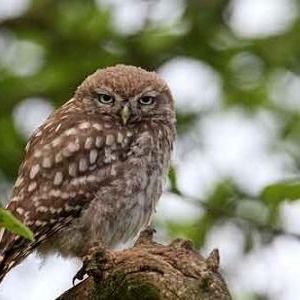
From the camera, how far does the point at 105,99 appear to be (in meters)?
6.60

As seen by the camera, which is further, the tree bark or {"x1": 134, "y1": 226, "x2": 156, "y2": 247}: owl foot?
{"x1": 134, "y1": 226, "x2": 156, "y2": 247}: owl foot

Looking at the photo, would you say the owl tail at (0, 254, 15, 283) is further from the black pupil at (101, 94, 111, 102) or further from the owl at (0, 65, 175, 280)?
the black pupil at (101, 94, 111, 102)

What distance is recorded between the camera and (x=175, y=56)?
8.11m

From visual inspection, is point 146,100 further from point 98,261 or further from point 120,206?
point 98,261

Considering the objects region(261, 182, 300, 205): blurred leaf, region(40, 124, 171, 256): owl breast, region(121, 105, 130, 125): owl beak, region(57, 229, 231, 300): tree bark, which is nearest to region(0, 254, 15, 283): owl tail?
region(40, 124, 171, 256): owl breast

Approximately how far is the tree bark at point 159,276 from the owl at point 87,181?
5.25ft

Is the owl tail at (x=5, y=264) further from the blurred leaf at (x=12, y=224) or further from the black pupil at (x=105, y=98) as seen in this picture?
the blurred leaf at (x=12, y=224)

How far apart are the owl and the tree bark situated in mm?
1600

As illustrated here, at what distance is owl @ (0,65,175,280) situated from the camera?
579 centimetres

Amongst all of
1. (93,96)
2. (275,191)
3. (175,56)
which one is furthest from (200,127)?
(275,191)

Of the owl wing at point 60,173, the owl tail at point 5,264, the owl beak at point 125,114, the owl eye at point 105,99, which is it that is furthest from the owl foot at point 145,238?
the owl eye at point 105,99

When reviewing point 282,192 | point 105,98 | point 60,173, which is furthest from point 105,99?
point 282,192

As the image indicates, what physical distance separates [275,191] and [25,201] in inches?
51.5

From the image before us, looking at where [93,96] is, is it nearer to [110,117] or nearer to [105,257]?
[110,117]
